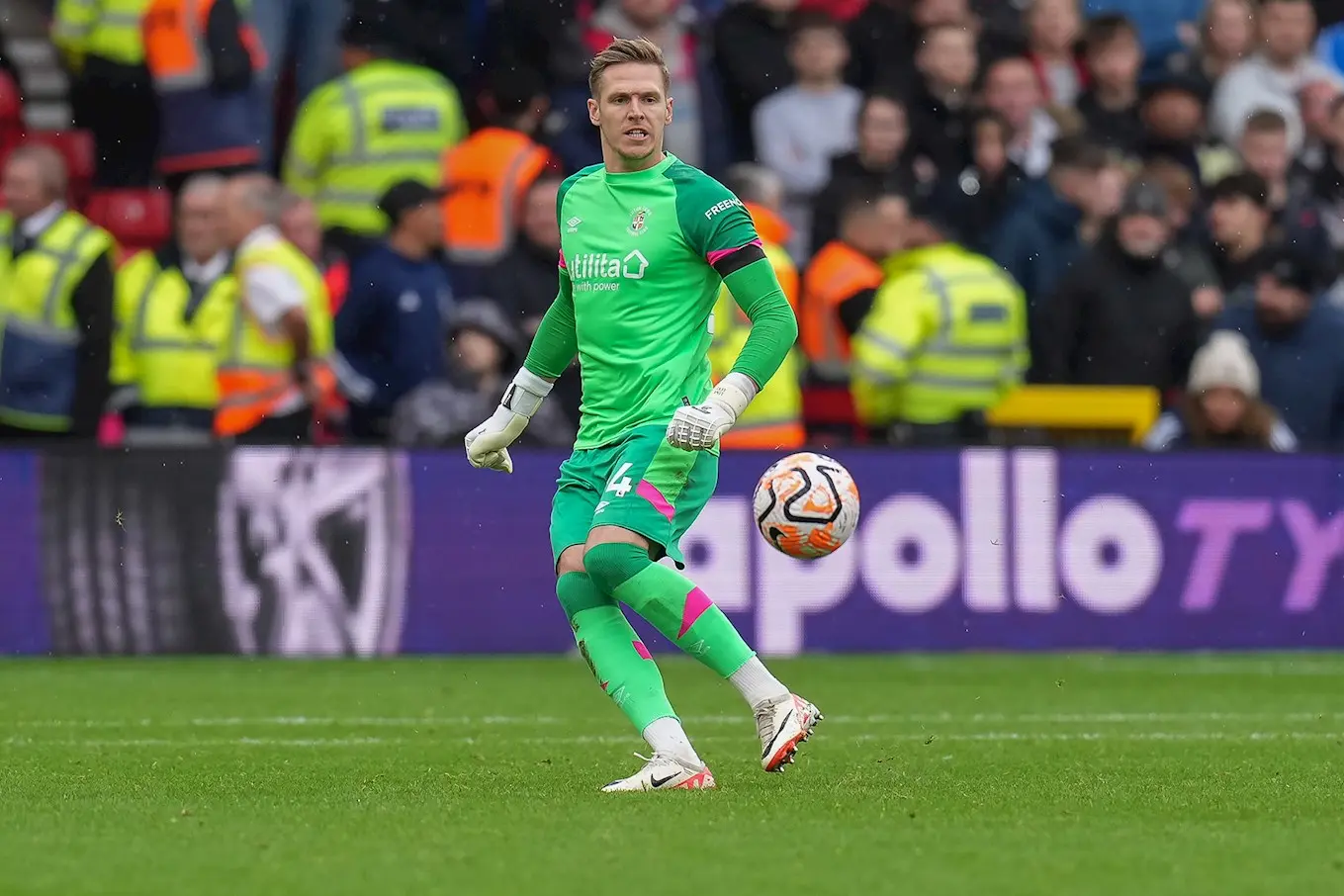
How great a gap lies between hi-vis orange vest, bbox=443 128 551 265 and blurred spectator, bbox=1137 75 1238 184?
14.5ft

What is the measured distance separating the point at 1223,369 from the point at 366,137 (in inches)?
198

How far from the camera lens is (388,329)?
14219 mm

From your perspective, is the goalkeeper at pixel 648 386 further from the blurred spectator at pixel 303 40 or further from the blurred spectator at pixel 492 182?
the blurred spectator at pixel 303 40

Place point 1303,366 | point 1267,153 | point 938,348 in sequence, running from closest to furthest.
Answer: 1. point 938,348
2. point 1303,366
3. point 1267,153

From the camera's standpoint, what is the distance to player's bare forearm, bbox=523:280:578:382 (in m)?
7.85

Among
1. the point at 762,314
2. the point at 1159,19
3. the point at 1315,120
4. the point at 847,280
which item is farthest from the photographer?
the point at 1159,19

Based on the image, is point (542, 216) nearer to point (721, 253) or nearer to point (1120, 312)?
point (1120, 312)

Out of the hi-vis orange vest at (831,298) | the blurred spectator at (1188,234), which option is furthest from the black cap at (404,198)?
the blurred spectator at (1188,234)

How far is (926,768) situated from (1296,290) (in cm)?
794

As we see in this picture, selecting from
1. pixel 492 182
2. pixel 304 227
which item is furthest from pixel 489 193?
pixel 304 227

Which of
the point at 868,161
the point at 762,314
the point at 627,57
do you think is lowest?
the point at 762,314

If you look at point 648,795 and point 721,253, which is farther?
point 721,253

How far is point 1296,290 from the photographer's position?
15234 mm

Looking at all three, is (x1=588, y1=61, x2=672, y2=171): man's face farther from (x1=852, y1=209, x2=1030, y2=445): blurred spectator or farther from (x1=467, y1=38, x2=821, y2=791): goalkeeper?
(x1=852, y1=209, x2=1030, y2=445): blurred spectator
